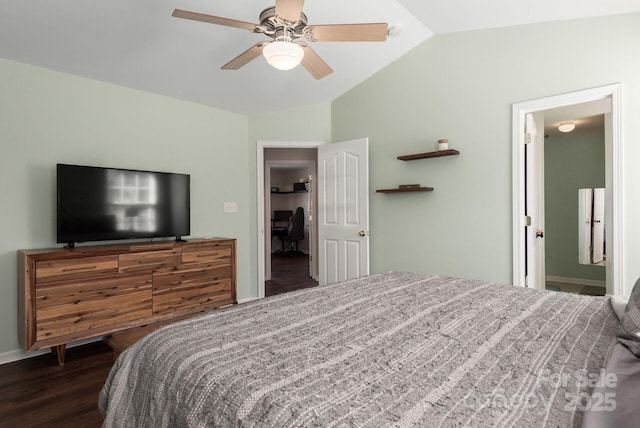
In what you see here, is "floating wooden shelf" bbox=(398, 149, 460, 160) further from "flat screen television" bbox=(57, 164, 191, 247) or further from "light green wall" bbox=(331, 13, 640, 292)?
"flat screen television" bbox=(57, 164, 191, 247)

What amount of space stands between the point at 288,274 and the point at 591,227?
4.79m

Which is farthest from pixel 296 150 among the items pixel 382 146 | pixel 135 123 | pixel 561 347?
pixel 561 347

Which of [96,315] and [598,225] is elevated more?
[598,225]

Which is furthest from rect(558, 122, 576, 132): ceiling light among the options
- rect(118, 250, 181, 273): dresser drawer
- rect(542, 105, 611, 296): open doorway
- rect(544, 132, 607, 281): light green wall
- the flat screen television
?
rect(118, 250, 181, 273): dresser drawer

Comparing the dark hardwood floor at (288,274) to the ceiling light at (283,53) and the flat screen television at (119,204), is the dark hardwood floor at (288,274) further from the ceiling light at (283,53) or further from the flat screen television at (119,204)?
the ceiling light at (283,53)

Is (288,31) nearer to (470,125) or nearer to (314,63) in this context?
(314,63)

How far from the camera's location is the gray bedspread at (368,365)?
728mm

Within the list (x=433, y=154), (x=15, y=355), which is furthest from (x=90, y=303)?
(x=433, y=154)

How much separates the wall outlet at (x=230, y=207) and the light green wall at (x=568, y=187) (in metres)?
4.79

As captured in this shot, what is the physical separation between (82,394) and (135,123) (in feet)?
8.10

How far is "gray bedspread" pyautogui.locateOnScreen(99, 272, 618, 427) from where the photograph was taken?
0.73 meters

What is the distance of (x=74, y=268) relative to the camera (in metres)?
2.65

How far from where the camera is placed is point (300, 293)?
5.76ft

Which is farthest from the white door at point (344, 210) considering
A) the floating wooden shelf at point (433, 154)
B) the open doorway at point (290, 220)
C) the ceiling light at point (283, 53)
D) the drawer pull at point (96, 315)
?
the drawer pull at point (96, 315)
